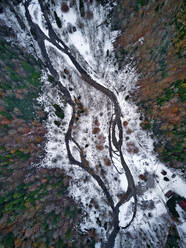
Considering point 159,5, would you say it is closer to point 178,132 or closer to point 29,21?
point 178,132

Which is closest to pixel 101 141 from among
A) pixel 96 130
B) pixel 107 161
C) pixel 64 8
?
pixel 96 130

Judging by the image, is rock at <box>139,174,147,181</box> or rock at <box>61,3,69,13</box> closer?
rock at <box>61,3,69,13</box>

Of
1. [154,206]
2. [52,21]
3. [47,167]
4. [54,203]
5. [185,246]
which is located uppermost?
[52,21]

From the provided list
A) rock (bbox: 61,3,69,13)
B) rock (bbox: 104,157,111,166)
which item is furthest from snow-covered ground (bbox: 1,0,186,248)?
rock (bbox: 61,3,69,13)

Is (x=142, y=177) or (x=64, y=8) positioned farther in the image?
(x=142, y=177)

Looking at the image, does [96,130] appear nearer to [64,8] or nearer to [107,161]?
[107,161]

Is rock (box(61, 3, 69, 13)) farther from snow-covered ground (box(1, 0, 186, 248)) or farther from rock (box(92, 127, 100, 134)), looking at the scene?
rock (box(92, 127, 100, 134))

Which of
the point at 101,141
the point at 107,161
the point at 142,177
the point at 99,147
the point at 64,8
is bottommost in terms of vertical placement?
the point at 142,177

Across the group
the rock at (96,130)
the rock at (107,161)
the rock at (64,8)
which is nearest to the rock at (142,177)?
the rock at (107,161)

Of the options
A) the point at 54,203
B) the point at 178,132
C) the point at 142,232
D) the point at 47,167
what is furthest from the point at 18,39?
the point at 142,232
